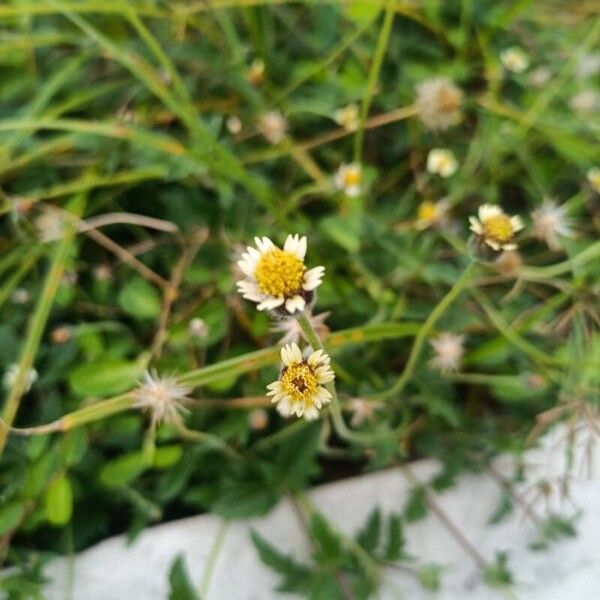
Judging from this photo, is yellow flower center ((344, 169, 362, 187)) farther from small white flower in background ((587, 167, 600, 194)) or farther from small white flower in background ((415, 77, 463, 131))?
small white flower in background ((587, 167, 600, 194))

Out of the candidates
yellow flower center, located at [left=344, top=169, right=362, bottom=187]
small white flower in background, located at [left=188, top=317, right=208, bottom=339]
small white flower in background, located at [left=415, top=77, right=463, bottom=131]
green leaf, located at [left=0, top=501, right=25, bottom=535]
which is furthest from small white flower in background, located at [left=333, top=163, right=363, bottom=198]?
green leaf, located at [left=0, top=501, right=25, bottom=535]

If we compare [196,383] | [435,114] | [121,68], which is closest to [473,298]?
[435,114]

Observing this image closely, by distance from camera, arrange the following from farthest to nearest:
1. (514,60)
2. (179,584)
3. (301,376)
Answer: (514,60) → (179,584) → (301,376)

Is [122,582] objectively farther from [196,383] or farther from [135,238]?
[135,238]

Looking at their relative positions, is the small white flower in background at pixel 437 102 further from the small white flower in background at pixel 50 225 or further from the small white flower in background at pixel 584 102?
the small white flower in background at pixel 50 225

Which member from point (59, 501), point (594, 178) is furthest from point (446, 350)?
point (59, 501)

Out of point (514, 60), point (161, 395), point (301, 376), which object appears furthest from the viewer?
point (514, 60)

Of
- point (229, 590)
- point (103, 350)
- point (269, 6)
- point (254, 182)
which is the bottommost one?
point (229, 590)

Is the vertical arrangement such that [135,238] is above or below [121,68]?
below

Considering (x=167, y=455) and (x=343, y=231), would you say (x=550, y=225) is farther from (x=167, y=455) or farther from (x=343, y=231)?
(x=167, y=455)
